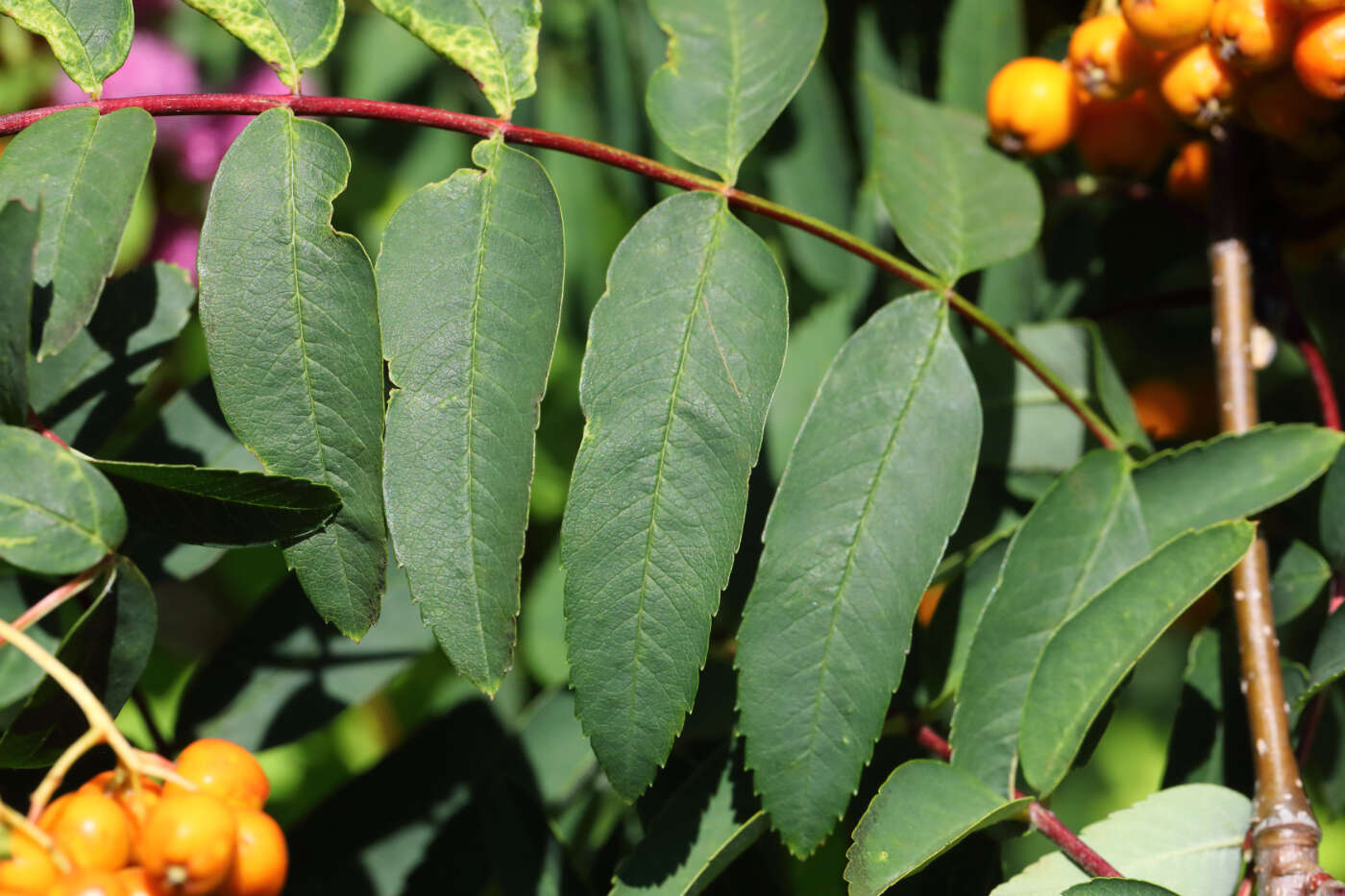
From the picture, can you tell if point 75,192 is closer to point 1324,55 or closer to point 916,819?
point 916,819

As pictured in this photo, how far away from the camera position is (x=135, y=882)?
68 centimetres

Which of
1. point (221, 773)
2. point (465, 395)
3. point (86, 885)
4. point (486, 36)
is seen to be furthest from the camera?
point (486, 36)

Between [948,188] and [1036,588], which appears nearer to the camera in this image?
[1036,588]

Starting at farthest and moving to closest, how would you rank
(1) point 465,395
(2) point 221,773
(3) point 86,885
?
(1) point 465,395 < (2) point 221,773 < (3) point 86,885

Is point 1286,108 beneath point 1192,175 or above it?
above

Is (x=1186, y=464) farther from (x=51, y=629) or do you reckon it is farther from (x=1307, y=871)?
(x=51, y=629)

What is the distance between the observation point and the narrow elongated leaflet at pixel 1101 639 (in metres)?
0.89

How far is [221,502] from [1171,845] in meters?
0.81

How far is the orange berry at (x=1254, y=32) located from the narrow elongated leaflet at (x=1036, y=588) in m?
0.36

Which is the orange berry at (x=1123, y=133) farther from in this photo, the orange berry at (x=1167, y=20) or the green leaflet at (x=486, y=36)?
the green leaflet at (x=486, y=36)

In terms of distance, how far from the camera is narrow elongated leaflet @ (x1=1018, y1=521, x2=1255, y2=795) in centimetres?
89

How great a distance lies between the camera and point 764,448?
134 cm

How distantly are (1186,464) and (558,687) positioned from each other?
0.73 m

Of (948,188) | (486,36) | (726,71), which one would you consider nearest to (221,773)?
(486,36)
